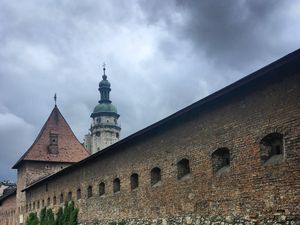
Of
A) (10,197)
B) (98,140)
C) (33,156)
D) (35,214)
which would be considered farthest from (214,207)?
(98,140)

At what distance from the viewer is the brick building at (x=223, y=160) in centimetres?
938

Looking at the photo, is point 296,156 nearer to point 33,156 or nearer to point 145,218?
point 145,218

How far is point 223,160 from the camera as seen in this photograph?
38.1ft

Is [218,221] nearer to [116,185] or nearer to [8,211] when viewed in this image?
[116,185]

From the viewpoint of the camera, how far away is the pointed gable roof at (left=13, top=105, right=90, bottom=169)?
3369cm

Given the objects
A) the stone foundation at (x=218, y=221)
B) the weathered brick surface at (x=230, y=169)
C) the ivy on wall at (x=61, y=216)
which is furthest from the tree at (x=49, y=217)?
the stone foundation at (x=218, y=221)

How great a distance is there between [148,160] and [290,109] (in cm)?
656

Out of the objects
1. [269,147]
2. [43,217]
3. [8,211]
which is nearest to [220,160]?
[269,147]

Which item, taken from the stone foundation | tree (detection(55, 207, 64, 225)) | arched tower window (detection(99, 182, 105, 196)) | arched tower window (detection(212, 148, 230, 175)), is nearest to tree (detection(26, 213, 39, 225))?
tree (detection(55, 207, 64, 225))

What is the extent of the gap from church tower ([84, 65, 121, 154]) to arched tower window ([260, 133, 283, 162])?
5658 centimetres

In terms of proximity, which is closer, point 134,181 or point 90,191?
point 134,181

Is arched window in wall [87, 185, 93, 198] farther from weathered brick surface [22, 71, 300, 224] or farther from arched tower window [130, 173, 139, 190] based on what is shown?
arched tower window [130, 173, 139, 190]

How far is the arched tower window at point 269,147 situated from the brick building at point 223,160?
0.07 feet

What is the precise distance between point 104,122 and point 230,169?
56654 millimetres
